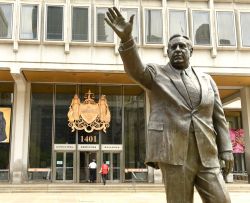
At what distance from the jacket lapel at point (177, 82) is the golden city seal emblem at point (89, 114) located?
2348 cm

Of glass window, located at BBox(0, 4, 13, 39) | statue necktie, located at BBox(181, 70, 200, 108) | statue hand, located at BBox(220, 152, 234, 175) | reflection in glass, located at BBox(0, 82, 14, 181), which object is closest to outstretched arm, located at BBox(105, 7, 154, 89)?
statue necktie, located at BBox(181, 70, 200, 108)

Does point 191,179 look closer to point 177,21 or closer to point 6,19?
point 177,21

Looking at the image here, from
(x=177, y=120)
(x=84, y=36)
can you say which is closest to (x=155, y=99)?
(x=177, y=120)

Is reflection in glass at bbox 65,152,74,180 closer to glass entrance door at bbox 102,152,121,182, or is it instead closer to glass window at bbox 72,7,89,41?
glass entrance door at bbox 102,152,121,182

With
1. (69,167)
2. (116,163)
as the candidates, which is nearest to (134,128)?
(116,163)

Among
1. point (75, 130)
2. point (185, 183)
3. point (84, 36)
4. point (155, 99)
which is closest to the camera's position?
point (185, 183)

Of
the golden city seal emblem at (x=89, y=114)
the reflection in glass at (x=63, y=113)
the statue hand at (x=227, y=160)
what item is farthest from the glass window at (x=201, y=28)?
the statue hand at (x=227, y=160)

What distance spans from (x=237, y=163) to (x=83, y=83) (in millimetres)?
15899

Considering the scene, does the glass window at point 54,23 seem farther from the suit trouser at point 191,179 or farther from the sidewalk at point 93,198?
the suit trouser at point 191,179

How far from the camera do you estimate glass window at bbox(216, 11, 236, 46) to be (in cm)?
2617

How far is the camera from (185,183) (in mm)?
3588

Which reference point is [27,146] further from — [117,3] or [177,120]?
[177,120]

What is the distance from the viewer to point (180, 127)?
363 centimetres

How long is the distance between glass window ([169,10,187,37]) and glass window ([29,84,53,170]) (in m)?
9.30
